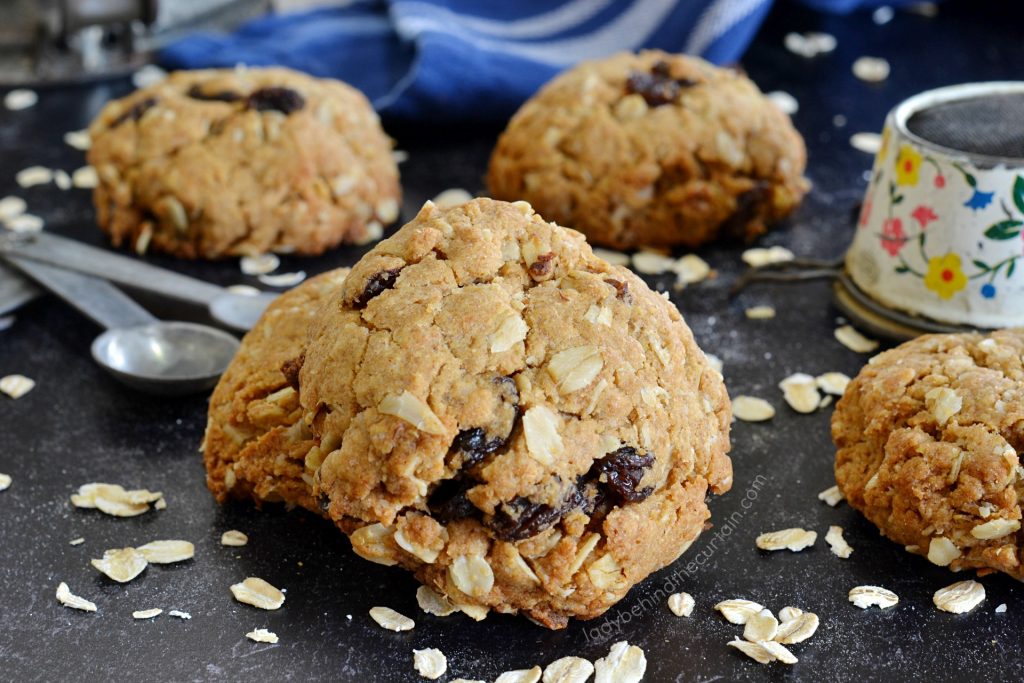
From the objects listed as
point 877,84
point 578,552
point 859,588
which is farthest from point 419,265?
point 877,84

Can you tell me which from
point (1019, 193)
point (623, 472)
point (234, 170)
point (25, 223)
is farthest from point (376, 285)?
point (25, 223)

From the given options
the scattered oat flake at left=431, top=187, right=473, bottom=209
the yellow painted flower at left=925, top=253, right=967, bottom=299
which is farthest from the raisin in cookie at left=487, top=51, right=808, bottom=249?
the yellow painted flower at left=925, top=253, right=967, bottom=299

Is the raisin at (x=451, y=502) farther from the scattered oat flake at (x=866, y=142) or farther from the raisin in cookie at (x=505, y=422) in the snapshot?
the scattered oat flake at (x=866, y=142)

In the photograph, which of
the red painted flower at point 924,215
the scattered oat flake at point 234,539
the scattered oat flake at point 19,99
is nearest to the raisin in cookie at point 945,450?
the red painted flower at point 924,215

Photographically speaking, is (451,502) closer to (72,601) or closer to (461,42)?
(72,601)

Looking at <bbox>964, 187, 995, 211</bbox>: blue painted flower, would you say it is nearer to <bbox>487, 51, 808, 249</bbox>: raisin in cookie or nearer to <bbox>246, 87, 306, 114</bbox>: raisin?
<bbox>487, 51, 808, 249</bbox>: raisin in cookie

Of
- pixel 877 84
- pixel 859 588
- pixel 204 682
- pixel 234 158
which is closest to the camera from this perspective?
pixel 204 682

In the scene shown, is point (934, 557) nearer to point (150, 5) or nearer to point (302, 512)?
point (302, 512)

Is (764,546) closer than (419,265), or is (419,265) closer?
(419,265)
